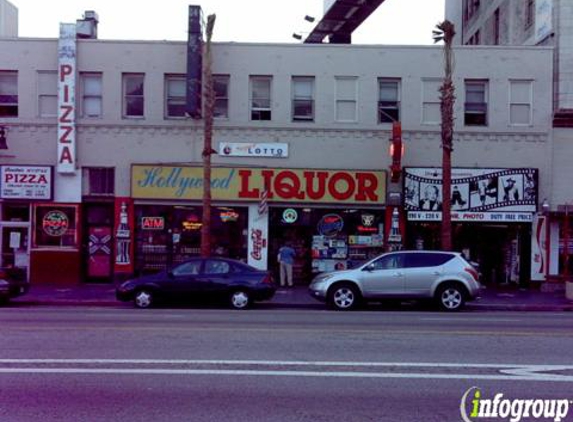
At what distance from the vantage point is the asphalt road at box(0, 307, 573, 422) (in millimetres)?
7988

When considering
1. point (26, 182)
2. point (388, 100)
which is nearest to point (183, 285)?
point (26, 182)

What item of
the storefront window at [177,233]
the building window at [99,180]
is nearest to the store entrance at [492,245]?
the storefront window at [177,233]

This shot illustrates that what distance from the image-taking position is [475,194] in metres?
27.0

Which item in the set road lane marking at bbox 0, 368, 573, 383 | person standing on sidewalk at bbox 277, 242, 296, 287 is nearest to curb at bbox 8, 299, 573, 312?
person standing on sidewalk at bbox 277, 242, 296, 287

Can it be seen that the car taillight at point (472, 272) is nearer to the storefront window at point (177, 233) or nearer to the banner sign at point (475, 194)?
the banner sign at point (475, 194)

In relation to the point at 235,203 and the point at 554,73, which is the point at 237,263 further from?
the point at 554,73

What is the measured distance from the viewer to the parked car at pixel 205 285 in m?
20.4

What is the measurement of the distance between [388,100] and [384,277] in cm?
919

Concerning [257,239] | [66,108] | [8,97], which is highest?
[8,97]

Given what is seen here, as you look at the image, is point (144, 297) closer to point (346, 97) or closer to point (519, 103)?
point (346, 97)

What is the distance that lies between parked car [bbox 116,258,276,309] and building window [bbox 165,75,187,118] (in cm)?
852

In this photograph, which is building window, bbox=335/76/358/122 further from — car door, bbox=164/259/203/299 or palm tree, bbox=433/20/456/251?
car door, bbox=164/259/203/299

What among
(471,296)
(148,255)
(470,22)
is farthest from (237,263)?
(470,22)

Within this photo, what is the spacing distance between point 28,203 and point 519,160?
17.0 metres
